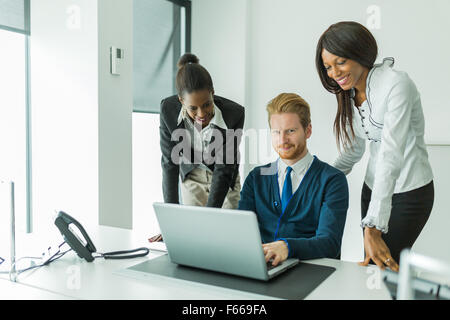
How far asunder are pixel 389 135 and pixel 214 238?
0.68 metres

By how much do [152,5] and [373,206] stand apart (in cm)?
244

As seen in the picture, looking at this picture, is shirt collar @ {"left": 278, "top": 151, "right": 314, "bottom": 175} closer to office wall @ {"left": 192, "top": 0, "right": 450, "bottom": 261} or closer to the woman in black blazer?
the woman in black blazer

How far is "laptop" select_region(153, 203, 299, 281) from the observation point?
968mm

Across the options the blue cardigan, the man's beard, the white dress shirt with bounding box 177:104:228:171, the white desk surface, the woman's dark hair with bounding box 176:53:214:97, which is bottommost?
the white desk surface

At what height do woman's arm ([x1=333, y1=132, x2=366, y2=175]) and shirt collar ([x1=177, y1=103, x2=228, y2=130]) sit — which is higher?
shirt collar ([x1=177, y1=103, x2=228, y2=130])

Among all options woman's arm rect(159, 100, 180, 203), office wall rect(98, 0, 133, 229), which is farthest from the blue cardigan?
office wall rect(98, 0, 133, 229)

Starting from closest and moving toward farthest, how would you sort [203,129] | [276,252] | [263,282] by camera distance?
[263,282] → [276,252] → [203,129]

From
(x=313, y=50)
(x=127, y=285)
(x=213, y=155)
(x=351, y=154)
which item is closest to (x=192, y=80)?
(x=213, y=155)

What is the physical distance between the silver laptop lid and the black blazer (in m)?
0.78

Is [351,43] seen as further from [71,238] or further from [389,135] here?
[71,238]

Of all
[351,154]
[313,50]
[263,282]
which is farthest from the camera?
[313,50]

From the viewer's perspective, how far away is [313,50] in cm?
302
